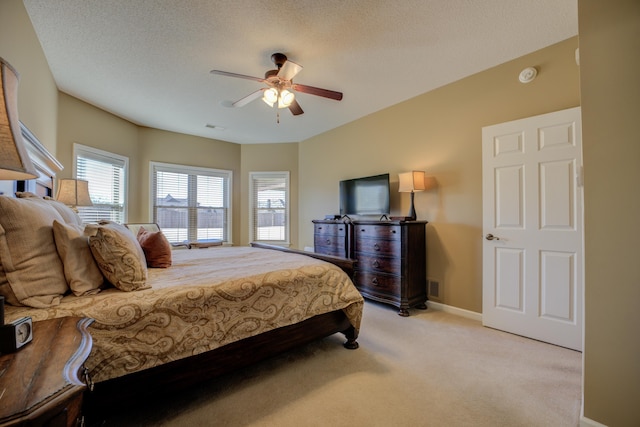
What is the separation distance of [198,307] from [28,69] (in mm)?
2542

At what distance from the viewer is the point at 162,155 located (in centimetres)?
476

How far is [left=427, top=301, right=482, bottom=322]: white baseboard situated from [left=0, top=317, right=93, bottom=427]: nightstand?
129 inches

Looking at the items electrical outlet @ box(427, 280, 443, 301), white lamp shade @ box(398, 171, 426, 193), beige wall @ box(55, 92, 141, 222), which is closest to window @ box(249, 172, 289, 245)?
beige wall @ box(55, 92, 141, 222)

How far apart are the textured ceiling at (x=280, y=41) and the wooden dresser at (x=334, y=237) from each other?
1.77 m

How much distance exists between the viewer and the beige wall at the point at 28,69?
1799 mm

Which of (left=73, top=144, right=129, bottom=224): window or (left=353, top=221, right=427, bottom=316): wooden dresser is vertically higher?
(left=73, top=144, right=129, bottom=224): window

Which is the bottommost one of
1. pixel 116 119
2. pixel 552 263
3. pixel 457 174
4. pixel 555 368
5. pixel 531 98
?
pixel 555 368

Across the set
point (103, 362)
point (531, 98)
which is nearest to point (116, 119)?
point (103, 362)

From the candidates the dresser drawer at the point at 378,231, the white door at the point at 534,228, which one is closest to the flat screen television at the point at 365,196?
the dresser drawer at the point at 378,231

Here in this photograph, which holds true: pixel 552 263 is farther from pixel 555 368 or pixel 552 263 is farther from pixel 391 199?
pixel 391 199

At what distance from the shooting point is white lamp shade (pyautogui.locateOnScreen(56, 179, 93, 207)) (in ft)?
8.96

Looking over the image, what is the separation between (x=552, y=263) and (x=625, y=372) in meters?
1.32

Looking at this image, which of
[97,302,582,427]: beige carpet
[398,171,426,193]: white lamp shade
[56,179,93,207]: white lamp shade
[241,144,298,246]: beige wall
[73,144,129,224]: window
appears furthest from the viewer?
[241,144,298,246]: beige wall

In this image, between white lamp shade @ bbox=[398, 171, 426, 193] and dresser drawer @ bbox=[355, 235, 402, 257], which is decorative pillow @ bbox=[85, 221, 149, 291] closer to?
dresser drawer @ bbox=[355, 235, 402, 257]
